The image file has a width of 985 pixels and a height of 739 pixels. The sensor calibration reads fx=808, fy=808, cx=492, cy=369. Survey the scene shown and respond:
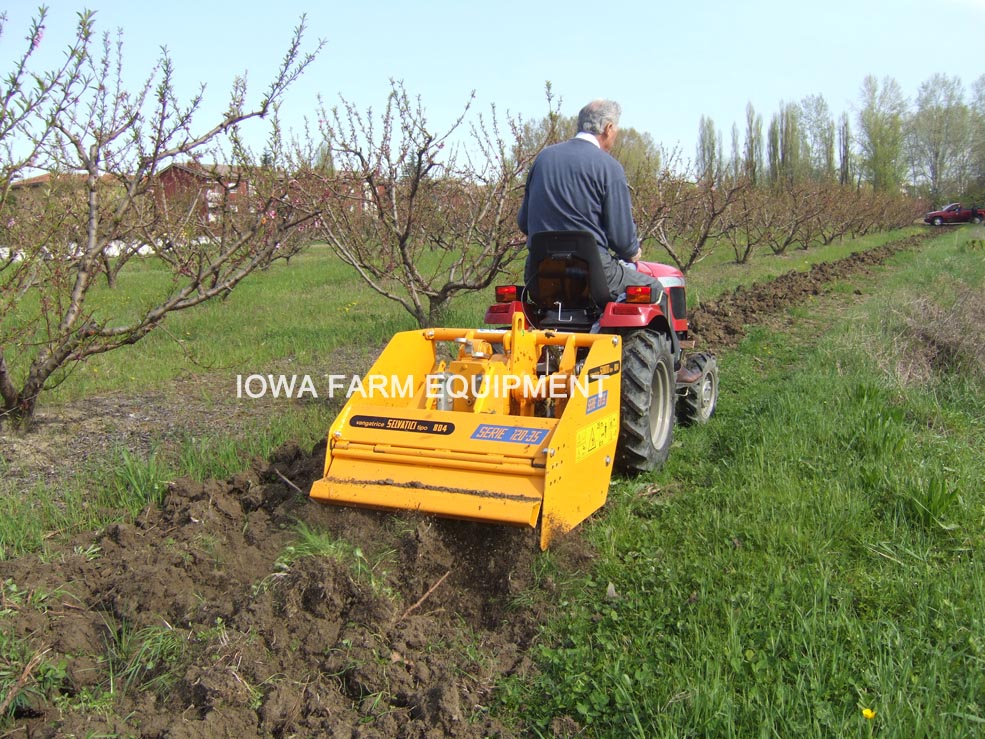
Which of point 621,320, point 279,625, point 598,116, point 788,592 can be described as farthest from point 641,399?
point 279,625

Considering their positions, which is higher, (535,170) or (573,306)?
(535,170)

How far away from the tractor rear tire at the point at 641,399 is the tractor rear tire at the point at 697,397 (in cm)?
80

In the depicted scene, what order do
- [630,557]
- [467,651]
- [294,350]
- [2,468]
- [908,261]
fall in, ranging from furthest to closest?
[908,261] → [294,350] → [2,468] → [630,557] → [467,651]

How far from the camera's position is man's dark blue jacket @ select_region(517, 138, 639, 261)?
458 cm

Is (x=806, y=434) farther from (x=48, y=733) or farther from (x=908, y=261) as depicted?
(x=908, y=261)

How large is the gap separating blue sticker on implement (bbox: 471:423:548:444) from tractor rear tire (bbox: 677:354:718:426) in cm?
227

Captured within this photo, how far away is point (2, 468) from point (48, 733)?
123 inches

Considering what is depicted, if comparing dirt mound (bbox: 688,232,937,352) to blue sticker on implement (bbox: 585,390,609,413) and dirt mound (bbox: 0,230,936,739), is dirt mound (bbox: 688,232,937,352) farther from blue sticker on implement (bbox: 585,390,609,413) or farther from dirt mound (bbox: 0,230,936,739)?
dirt mound (bbox: 0,230,936,739)

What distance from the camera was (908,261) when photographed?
805 inches

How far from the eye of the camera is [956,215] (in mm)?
45625

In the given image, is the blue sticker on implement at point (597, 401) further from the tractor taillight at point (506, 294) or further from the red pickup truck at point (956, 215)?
the red pickup truck at point (956, 215)

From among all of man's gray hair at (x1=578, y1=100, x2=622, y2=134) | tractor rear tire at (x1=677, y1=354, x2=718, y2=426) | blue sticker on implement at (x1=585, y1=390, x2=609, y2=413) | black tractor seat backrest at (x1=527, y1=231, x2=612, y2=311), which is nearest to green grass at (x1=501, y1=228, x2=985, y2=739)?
tractor rear tire at (x1=677, y1=354, x2=718, y2=426)

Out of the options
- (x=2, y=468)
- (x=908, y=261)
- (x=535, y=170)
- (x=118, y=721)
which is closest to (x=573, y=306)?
(x=535, y=170)

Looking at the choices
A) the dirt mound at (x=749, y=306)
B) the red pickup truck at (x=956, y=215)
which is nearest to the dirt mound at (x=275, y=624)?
the dirt mound at (x=749, y=306)
